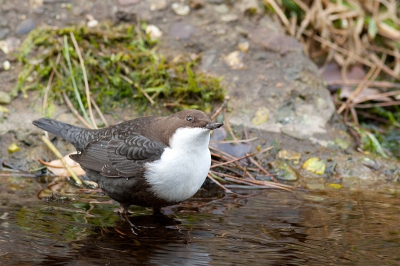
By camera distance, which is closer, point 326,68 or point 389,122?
point 389,122

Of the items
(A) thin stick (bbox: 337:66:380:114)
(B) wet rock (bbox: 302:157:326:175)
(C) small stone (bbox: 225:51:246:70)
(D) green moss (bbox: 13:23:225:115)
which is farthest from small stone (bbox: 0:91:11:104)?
(A) thin stick (bbox: 337:66:380:114)

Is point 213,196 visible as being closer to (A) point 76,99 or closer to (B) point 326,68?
(A) point 76,99

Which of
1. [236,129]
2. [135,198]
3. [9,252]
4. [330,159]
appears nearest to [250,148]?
[236,129]

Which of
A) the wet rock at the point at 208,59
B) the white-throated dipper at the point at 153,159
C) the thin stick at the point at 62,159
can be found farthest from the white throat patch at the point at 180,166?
the wet rock at the point at 208,59

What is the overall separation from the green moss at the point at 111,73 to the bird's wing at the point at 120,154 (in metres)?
1.39

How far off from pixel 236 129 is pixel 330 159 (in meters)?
0.96

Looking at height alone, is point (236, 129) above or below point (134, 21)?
below

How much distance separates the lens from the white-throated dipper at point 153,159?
402cm

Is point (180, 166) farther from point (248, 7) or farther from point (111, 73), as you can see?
A: point (248, 7)

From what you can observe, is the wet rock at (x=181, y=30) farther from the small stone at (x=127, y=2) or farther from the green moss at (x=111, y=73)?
the small stone at (x=127, y=2)

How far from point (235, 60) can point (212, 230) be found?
289 cm

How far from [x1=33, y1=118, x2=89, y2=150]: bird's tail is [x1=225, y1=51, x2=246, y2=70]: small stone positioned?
7.06ft

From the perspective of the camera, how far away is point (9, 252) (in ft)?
11.2

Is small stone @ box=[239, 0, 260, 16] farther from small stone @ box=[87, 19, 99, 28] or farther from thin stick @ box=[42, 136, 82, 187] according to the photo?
thin stick @ box=[42, 136, 82, 187]
